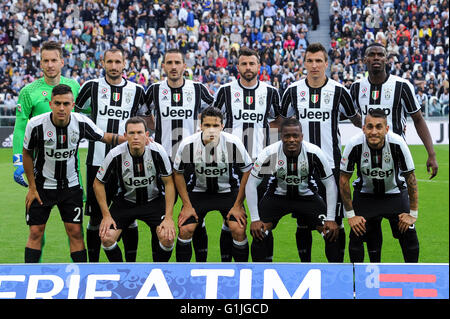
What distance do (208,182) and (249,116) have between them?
2.28 feet

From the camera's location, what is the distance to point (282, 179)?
4746 millimetres

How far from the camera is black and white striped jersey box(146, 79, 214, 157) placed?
206 inches

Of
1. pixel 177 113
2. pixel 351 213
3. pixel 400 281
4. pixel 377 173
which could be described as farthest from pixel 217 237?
pixel 400 281

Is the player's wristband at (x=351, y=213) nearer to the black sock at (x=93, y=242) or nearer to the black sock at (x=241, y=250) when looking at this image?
the black sock at (x=241, y=250)

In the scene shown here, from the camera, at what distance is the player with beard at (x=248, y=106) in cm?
507

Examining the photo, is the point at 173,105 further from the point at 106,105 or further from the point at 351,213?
the point at 351,213

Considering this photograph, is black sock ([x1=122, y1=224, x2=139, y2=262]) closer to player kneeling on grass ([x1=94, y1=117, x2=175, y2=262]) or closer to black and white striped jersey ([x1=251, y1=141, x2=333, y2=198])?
player kneeling on grass ([x1=94, y1=117, x2=175, y2=262])

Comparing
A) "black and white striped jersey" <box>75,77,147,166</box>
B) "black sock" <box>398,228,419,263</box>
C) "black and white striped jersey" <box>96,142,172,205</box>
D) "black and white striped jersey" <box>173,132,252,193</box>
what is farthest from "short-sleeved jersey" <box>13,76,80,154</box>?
"black sock" <box>398,228,419,263</box>

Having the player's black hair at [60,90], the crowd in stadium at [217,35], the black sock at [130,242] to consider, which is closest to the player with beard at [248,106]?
the black sock at [130,242]

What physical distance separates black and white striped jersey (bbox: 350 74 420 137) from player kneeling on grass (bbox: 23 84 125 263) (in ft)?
7.16

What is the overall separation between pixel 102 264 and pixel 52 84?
6.39ft

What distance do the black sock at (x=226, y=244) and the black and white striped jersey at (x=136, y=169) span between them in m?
0.71

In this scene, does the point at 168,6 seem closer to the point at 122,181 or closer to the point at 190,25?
the point at 190,25

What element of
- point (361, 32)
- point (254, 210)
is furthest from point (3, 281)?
point (361, 32)
